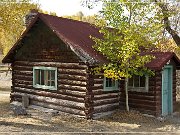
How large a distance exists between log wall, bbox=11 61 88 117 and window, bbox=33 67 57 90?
21cm

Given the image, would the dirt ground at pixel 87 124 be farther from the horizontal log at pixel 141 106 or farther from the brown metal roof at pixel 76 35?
the brown metal roof at pixel 76 35

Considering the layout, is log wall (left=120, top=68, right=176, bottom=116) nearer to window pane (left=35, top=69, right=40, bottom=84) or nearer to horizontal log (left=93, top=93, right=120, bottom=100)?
horizontal log (left=93, top=93, right=120, bottom=100)

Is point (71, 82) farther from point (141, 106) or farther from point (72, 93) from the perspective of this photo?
point (141, 106)

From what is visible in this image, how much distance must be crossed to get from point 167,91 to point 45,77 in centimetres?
641

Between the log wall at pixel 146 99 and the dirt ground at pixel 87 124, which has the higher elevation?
the log wall at pixel 146 99

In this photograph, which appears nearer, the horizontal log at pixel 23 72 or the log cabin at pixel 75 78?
the log cabin at pixel 75 78

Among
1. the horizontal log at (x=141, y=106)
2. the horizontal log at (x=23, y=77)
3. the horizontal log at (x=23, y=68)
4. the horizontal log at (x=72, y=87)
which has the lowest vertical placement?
the horizontal log at (x=141, y=106)

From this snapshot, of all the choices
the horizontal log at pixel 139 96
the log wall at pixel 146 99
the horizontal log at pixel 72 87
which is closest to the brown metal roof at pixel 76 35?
the horizontal log at pixel 72 87

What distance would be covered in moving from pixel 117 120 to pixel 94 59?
2989 millimetres

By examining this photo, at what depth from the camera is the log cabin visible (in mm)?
14109

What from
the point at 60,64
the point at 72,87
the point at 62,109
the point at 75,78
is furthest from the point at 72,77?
the point at 62,109

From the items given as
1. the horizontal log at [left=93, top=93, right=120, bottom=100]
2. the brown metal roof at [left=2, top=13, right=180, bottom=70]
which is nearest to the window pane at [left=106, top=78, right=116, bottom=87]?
the horizontal log at [left=93, top=93, right=120, bottom=100]

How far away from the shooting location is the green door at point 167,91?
1541 cm

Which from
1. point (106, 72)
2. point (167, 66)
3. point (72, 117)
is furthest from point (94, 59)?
point (167, 66)
